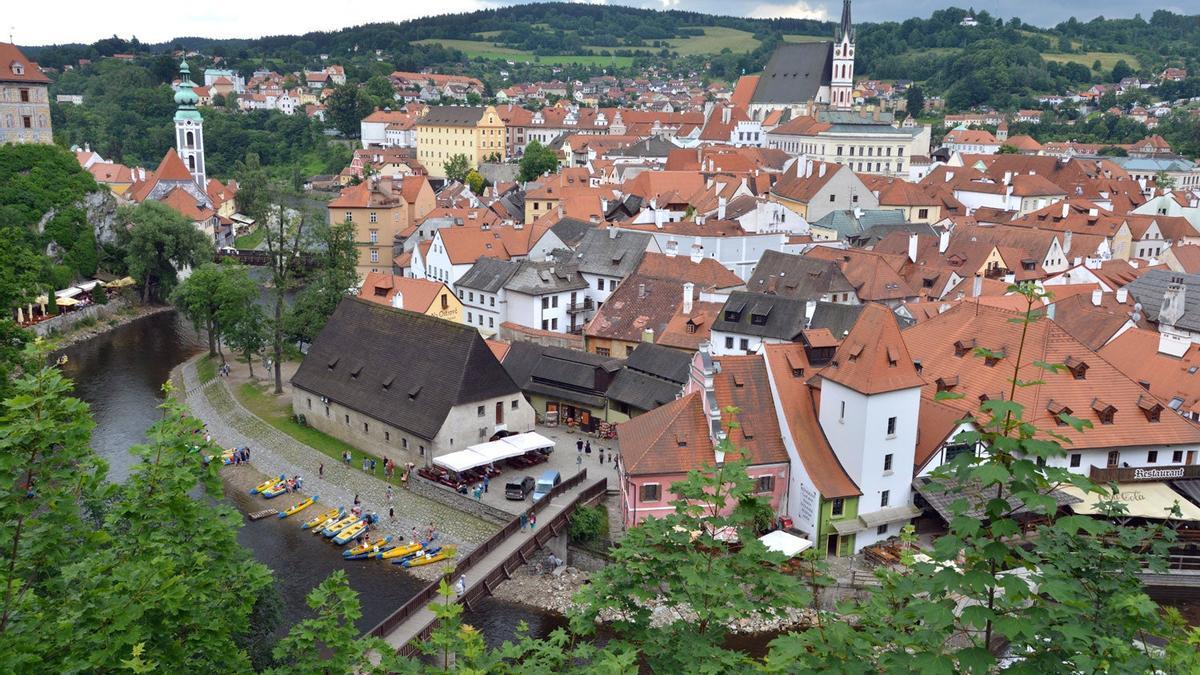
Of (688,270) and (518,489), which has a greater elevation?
(688,270)

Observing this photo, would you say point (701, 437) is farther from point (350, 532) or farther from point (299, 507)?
point (299, 507)

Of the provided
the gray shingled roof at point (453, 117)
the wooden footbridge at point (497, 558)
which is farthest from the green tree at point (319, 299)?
the gray shingled roof at point (453, 117)

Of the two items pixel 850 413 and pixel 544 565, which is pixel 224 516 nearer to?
pixel 544 565

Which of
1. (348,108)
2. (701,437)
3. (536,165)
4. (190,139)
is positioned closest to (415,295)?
(701,437)

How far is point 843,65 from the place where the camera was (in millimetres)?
119875

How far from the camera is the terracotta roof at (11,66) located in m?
71.7

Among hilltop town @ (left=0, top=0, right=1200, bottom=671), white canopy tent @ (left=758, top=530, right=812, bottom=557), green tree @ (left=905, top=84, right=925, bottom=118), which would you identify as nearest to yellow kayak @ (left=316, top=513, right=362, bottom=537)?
hilltop town @ (left=0, top=0, right=1200, bottom=671)

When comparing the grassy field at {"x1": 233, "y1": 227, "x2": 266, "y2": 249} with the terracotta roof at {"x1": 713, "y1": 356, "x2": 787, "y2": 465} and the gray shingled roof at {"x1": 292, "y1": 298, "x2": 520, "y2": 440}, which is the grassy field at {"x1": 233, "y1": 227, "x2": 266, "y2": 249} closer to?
the gray shingled roof at {"x1": 292, "y1": 298, "x2": 520, "y2": 440}

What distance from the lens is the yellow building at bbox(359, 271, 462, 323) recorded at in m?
46.5

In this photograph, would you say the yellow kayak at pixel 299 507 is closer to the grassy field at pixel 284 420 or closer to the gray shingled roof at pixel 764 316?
the grassy field at pixel 284 420

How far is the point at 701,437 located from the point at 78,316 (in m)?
44.6

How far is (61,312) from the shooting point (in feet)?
186

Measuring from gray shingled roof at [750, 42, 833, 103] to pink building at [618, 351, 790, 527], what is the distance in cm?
10102

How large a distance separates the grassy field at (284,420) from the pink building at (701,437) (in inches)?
441
